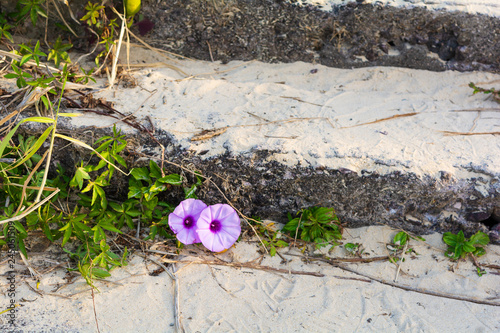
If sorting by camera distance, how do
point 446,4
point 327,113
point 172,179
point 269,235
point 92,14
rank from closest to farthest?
1. point 172,179
2. point 269,235
3. point 327,113
4. point 92,14
5. point 446,4

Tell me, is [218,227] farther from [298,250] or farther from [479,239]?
[479,239]

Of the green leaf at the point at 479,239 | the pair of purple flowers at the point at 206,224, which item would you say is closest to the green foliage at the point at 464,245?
the green leaf at the point at 479,239

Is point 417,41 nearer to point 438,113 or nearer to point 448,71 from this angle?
point 448,71

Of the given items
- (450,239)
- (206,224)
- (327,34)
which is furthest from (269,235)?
(327,34)

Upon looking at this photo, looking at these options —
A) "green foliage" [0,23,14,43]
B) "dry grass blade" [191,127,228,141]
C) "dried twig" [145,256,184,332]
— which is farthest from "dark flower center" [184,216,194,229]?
"green foliage" [0,23,14,43]

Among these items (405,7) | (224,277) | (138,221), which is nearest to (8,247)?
(138,221)

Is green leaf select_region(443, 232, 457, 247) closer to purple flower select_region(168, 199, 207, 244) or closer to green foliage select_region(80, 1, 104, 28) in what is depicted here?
purple flower select_region(168, 199, 207, 244)
